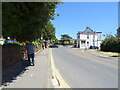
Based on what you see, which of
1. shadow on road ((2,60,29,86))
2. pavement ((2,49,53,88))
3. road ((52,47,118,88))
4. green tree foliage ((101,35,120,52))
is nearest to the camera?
pavement ((2,49,53,88))

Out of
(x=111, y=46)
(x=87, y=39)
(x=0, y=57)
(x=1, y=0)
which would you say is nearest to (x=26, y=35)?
(x=0, y=57)

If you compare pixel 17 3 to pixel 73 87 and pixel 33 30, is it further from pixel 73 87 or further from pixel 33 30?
pixel 73 87

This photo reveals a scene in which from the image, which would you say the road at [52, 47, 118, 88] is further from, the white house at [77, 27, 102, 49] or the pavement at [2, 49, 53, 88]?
the white house at [77, 27, 102, 49]

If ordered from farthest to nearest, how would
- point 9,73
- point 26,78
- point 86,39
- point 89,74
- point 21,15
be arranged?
1. point 86,39
2. point 89,74
3. point 9,73
4. point 26,78
5. point 21,15

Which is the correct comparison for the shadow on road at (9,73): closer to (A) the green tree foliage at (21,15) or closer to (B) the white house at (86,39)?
(A) the green tree foliage at (21,15)

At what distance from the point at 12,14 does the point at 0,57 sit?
10.3 feet

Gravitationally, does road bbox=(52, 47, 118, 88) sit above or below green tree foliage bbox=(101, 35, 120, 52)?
below

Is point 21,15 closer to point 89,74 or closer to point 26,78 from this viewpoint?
point 26,78

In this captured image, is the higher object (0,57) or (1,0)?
(1,0)

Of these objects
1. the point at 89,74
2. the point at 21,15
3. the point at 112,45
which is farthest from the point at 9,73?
the point at 112,45

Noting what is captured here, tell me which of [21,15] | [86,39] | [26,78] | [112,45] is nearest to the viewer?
[21,15]

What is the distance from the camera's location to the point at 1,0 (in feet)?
20.4

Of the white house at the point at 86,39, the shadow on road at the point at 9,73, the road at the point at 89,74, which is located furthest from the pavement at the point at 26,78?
the white house at the point at 86,39

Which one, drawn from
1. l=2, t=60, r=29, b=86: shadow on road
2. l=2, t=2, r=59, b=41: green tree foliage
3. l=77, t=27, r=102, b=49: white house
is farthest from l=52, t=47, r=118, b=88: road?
l=77, t=27, r=102, b=49: white house
